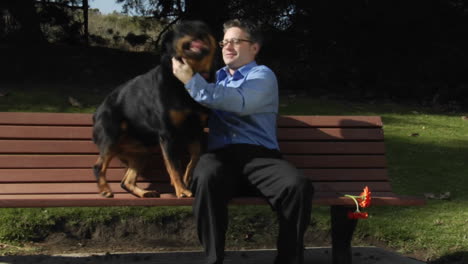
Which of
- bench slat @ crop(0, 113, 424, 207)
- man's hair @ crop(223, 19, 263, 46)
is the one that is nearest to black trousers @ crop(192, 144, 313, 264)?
bench slat @ crop(0, 113, 424, 207)

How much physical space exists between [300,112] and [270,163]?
4.75 meters

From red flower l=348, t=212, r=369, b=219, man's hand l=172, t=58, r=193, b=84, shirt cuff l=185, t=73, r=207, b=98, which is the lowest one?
red flower l=348, t=212, r=369, b=219

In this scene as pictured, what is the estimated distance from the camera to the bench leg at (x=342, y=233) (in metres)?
4.05

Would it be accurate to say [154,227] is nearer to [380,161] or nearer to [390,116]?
[380,161]

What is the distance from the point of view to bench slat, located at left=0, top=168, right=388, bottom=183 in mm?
4117

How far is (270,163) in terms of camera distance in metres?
3.72

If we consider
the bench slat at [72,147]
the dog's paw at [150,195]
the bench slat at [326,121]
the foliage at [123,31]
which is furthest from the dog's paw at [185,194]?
the foliage at [123,31]

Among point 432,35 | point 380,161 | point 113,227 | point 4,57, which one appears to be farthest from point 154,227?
point 432,35

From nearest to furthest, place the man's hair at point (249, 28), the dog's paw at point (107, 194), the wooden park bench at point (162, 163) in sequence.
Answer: the dog's paw at point (107, 194) → the man's hair at point (249, 28) → the wooden park bench at point (162, 163)

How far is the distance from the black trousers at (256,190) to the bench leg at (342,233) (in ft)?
1.74

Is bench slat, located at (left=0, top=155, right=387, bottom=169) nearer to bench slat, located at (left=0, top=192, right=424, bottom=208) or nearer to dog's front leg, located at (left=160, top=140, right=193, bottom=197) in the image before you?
bench slat, located at (left=0, top=192, right=424, bottom=208)

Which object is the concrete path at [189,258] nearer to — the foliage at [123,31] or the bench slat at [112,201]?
the bench slat at [112,201]

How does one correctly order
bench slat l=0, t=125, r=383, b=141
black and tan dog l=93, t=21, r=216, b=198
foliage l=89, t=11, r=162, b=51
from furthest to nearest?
foliage l=89, t=11, r=162, b=51 < bench slat l=0, t=125, r=383, b=141 < black and tan dog l=93, t=21, r=216, b=198

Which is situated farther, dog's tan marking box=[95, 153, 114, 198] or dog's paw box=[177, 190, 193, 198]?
dog's tan marking box=[95, 153, 114, 198]
